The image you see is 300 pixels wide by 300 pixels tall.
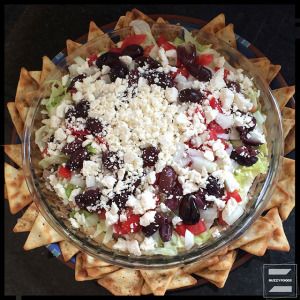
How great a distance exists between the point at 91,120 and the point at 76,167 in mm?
198

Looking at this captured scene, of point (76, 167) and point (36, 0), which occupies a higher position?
point (36, 0)

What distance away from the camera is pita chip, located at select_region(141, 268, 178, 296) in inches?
96.0

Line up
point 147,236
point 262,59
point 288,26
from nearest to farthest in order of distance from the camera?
point 147,236 < point 262,59 < point 288,26

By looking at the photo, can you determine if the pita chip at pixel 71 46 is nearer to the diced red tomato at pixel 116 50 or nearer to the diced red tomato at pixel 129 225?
the diced red tomato at pixel 116 50

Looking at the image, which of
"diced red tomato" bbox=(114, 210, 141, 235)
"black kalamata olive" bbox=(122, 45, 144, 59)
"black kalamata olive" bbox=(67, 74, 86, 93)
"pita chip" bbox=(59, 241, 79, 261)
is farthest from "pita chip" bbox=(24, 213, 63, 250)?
"black kalamata olive" bbox=(122, 45, 144, 59)

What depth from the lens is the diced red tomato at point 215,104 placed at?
230 centimetres

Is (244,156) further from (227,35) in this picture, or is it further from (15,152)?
(15,152)

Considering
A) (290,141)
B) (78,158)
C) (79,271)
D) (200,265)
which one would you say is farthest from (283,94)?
(79,271)

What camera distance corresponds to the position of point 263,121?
2.43 meters

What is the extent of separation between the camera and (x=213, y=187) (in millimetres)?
2211

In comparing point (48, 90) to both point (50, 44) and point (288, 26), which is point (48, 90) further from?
point (288, 26)

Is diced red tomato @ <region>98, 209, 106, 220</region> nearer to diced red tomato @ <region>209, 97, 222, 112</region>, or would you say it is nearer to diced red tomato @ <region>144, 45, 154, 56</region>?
diced red tomato @ <region>209, 97, 222, 112</region>
